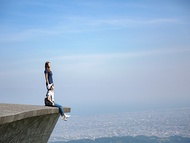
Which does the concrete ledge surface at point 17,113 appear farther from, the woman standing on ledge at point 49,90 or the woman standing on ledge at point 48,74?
the woman standing on ledge at point 48,74

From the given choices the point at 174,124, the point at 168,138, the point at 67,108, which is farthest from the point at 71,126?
the point at 67,108

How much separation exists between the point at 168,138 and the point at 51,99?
86957mm

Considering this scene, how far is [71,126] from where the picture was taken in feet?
459

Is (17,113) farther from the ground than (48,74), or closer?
closer

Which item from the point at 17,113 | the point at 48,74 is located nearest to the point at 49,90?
the point at 48,74

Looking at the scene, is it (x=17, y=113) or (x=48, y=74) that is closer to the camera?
(x=17, y=113)

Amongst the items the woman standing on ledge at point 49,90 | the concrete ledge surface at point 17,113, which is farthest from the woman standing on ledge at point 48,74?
the concrete ledge surface at point 17,113

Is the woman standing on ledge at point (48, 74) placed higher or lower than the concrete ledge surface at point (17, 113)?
higher

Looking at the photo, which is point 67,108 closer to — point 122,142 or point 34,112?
point 34,112

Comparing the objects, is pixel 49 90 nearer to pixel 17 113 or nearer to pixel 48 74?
pixel 48 74

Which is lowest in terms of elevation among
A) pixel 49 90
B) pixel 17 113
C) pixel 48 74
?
pixel 17 113

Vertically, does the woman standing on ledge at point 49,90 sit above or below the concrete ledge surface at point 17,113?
above

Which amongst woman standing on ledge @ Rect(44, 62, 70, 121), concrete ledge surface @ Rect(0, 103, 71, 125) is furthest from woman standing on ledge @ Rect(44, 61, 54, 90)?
concrete ledge surface @ Rect(0, 103, 71, 125)

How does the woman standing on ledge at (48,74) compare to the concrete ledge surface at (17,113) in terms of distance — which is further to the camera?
the woman standing on ledge at (48,74)
